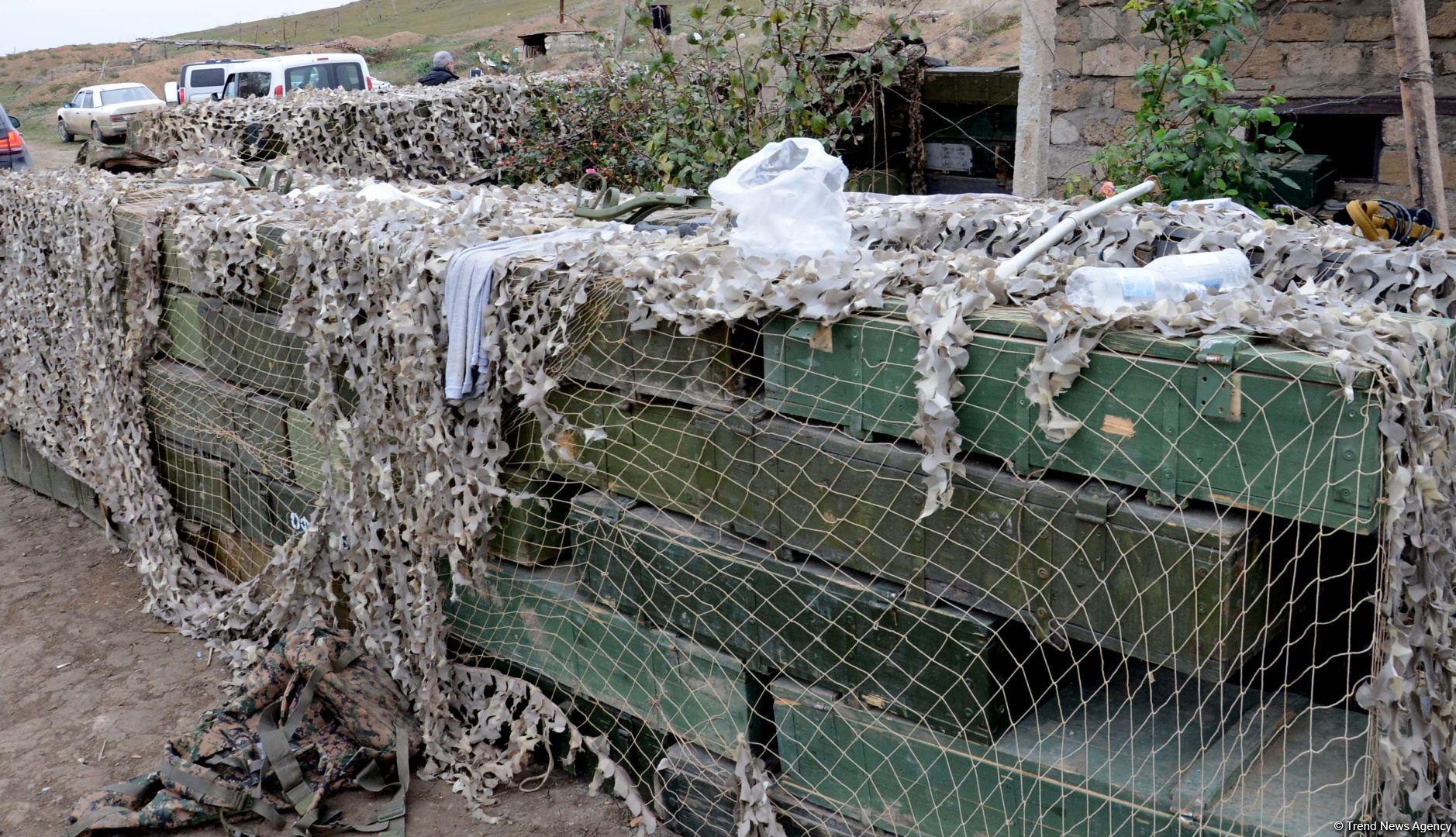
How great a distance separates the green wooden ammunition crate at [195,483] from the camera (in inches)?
239

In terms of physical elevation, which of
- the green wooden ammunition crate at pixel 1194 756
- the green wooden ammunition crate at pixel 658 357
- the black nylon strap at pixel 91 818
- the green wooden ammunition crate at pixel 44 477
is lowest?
the black nylon strap at pixel 91 818

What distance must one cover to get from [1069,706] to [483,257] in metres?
2.29

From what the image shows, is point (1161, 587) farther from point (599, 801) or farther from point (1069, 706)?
point (599, 801)

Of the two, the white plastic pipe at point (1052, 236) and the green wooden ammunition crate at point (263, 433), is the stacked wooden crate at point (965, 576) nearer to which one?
the white plastic pipe at point (1052, 236)

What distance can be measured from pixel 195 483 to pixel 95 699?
1291 millimetres

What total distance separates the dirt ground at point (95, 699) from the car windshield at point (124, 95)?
930 inches

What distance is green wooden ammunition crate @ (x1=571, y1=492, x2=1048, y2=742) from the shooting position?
3.17 meters

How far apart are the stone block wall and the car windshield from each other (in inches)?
999

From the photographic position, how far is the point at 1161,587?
2777 mm

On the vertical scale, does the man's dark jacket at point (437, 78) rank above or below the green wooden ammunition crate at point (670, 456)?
above

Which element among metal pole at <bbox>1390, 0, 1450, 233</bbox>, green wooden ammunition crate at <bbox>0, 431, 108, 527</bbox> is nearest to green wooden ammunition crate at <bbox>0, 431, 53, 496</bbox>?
green wooden ammunition crate at <bbox>0, 431, 108, 527</bbox>

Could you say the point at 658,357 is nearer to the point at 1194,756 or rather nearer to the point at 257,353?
the point at 1194,756

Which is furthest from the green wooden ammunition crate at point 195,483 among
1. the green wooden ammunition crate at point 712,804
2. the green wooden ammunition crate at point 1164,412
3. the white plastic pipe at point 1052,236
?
the white plastic pipe at point 1052,236

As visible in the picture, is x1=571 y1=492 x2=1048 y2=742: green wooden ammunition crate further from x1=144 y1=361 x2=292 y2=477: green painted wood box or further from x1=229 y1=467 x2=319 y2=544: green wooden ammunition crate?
x1=144 y1=361 x2=292 y2=477: green painted wood box
